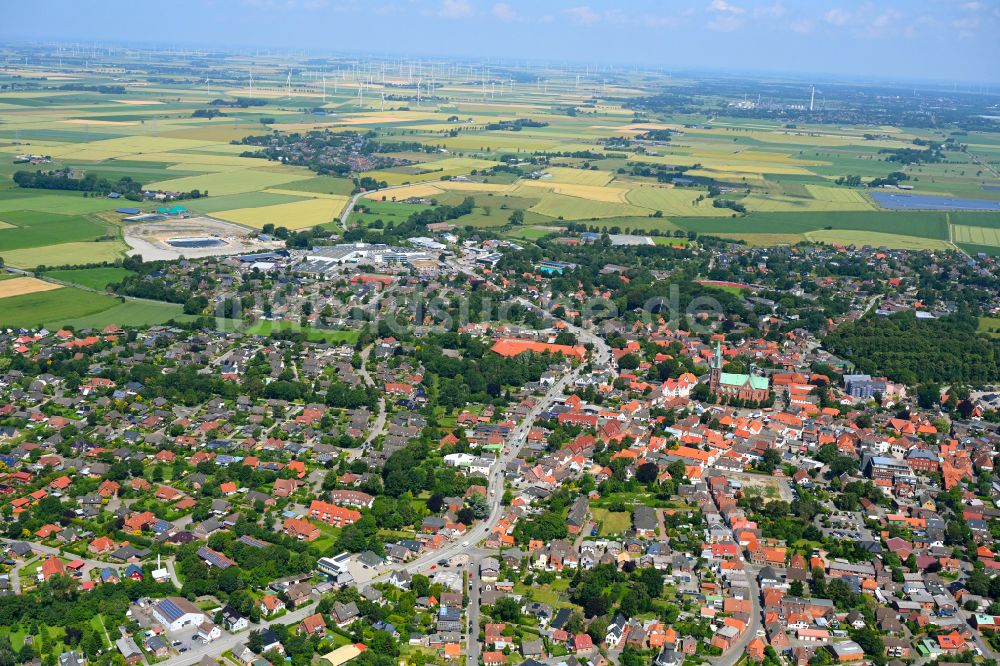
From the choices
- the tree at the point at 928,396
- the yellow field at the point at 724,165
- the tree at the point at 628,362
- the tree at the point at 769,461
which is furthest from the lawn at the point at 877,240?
the tree at the point at 769,461

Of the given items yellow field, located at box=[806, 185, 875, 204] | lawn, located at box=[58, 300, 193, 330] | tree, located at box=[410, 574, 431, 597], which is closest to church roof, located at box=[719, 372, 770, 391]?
tree, located at box=[410, 574, 431, 597]

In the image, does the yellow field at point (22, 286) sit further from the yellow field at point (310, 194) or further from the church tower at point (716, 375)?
the church tower at point (716, 375)

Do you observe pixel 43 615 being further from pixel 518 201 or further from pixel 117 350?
pixel 518 201

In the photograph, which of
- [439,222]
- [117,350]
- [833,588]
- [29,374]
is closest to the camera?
[833,588]

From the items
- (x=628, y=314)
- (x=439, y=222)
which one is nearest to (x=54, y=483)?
(x=628, y=314)

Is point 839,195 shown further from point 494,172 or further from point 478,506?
point 478,506

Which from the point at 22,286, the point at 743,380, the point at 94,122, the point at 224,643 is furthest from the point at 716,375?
the point at 94,122
